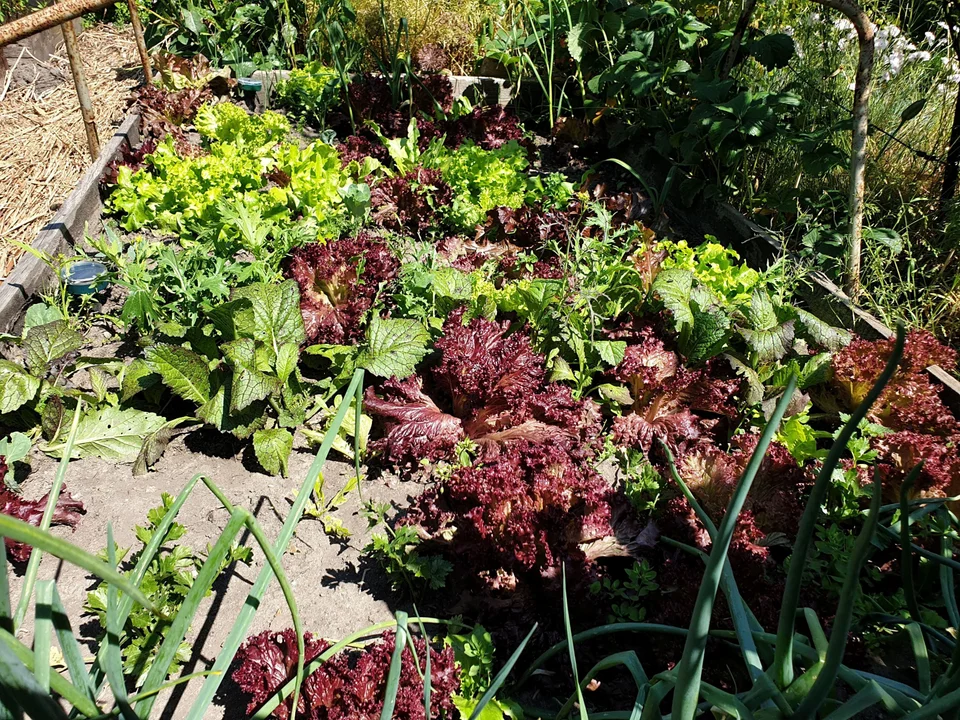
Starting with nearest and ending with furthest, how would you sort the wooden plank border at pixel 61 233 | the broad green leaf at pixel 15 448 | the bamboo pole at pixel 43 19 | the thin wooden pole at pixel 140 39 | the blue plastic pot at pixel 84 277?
the bamboo pole at pixel 43 19 → the broad green leaf at pixel 15 448 → the wooden plank border at pixel 61 233 → the blue plastic pot at pixel 84 277 → the thin wooden pole at pixel 140 39

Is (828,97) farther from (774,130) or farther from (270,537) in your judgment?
(270,537)

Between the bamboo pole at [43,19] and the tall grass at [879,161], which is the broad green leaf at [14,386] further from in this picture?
the tall grass at [879,161]

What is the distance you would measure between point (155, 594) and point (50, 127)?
381 cm

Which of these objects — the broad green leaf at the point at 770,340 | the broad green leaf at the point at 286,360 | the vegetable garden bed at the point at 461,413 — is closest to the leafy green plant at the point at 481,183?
the vegetable garden bed at the point at 461,413

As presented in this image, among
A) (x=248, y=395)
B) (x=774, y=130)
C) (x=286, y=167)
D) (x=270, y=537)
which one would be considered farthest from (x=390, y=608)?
(x=774, y=130)

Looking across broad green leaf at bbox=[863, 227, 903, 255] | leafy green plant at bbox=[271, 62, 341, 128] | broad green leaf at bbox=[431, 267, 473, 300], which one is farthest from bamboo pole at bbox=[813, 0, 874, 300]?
leafy green plant at bbox=[271, 62, 341, 128]

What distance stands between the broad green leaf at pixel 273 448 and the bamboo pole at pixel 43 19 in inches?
60.7

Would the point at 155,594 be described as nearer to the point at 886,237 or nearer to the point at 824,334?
the point at 824,334

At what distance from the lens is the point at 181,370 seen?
8.98 feet

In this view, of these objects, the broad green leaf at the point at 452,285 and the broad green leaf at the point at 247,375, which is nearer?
the broad green leaf at the point at 247,375

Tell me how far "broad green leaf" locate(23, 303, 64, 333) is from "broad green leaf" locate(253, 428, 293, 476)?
1147 millimetres

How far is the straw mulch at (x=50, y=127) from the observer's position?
12.8 ft

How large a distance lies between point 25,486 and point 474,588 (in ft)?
5.65

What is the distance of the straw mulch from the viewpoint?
3908mm
